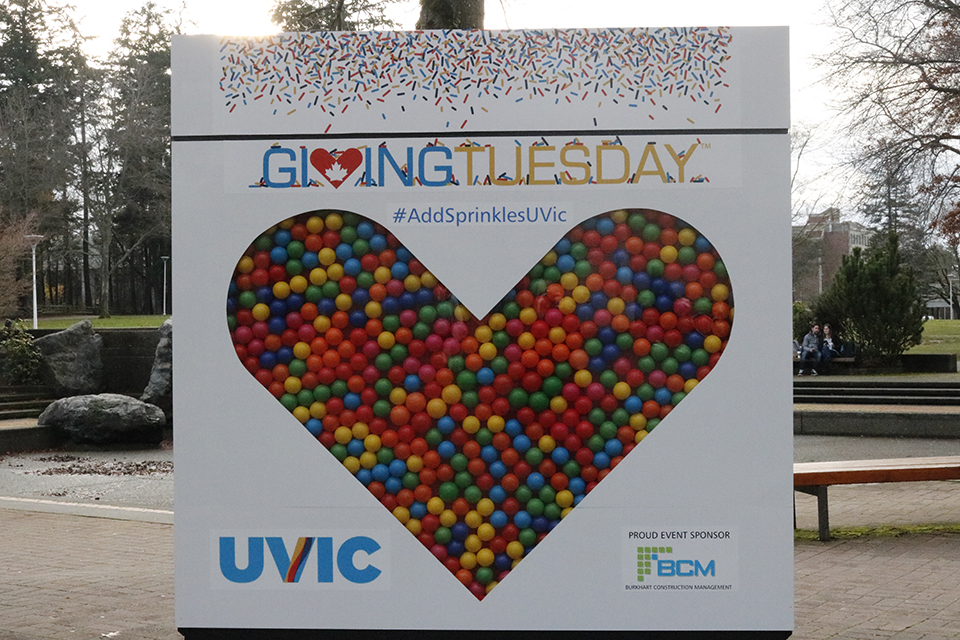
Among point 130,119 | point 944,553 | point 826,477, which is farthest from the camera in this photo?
point 130,119

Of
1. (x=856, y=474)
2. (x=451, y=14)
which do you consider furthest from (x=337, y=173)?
(x=856, y=474)

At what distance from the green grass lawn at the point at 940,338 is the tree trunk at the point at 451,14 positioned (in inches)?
1224

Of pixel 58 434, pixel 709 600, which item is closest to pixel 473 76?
pixel 709 600

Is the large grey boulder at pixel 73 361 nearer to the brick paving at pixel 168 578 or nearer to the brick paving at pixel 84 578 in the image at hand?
the brick paving at pixel 84 578

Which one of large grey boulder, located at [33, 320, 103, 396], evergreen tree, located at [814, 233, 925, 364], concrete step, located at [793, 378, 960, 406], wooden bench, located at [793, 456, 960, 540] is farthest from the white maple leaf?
evergreen tree, located at [814, 233, 925, 364]

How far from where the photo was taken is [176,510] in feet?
12.6

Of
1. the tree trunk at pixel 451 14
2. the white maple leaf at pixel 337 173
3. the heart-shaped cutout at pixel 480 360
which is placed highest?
the tree trunk at pixel 451 14

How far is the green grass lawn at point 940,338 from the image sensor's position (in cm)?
3691

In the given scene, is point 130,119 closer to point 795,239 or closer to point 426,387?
point 795,239

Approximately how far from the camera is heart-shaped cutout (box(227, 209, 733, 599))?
148 inches

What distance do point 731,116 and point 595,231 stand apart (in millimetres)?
633

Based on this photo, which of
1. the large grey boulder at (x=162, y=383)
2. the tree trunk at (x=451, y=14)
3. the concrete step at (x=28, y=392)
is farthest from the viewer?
the concrete step at (x=28, y=392)

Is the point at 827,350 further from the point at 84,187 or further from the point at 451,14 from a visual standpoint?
the point at 84,187

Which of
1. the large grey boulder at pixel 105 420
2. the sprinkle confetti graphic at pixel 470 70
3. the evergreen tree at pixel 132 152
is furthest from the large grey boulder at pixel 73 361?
the evergreen tree at pixel 132 152
